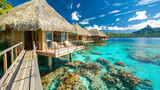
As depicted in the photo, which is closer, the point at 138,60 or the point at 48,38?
the point at 48,38

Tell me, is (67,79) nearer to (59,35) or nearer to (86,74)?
(86,74)

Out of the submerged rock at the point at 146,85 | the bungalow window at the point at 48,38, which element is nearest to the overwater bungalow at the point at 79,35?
the bungalow window at the point at 48,38

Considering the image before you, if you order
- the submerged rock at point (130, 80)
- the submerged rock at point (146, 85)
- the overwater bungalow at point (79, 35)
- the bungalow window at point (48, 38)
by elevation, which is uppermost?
the overwater bungalow at point (79, 35)

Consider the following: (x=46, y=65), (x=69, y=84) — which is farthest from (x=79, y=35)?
(x=69, y=84)

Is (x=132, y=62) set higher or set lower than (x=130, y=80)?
higher

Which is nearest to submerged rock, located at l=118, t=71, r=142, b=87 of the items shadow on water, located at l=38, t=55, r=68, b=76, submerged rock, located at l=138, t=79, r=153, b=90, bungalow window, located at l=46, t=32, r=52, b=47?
submerged rock, located at l=138, t=79, r=153, b=90

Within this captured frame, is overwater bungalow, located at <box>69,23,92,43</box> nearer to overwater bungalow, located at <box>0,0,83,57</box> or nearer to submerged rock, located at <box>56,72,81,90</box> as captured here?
overwater bungalow, located at <box>0,0,83,57</box>

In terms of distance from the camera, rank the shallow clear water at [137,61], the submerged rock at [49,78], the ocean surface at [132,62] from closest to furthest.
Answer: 1. the submerged rock at [49,78]
2. the ocean surface at [132,62]
3. the shallow clear water at [137,61]

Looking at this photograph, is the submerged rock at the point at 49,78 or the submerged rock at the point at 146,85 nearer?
the submerged rock at the point at 49,78

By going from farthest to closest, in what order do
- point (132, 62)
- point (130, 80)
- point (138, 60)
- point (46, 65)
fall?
point (138, 60), point (132, 62), point (46, 65), point (130, 80)

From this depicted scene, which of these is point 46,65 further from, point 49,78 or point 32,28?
point 32,28

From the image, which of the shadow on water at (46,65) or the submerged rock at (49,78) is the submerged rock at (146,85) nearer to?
the submerged rock at (49,78)

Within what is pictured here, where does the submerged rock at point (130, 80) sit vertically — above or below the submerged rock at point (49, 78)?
below

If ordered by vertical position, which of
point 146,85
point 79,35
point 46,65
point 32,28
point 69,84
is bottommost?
point 146,85
